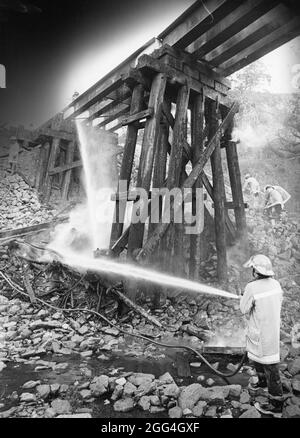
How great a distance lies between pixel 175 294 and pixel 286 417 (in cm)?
234

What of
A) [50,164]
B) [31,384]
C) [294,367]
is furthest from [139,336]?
[50,164]

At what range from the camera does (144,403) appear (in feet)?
7.17

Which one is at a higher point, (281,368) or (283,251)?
(283,251)

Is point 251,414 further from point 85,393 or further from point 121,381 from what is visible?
point 85,393

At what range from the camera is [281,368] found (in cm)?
286

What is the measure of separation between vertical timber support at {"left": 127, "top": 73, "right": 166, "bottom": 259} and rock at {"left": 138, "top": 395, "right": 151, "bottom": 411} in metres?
1.99

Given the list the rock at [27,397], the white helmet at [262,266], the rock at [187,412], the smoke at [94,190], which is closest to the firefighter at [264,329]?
the white helmet at [262,266]

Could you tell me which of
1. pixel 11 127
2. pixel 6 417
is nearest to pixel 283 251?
pixel 6 417

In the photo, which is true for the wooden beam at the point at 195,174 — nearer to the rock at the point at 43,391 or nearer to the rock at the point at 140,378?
the rock at the point at 140,378

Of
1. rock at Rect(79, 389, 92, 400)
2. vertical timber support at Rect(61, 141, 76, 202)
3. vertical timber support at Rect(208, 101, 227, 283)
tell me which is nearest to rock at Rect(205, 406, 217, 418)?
rock at Rect(79, 389, 92, 400)

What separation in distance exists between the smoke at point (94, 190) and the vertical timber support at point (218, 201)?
2.59 meters

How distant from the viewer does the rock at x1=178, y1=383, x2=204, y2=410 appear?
2.15 metres

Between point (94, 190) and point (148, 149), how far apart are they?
186 inches
